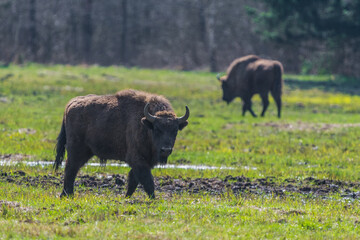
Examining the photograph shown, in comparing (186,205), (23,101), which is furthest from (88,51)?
(186,205)

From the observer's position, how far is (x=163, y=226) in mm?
7969

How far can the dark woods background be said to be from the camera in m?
50.5

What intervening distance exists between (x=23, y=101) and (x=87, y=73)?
11974 mm

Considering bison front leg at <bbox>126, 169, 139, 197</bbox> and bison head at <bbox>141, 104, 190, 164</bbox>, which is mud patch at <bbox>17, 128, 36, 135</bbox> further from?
bison head at <bbox>141, 104, 190, 164</bbox>

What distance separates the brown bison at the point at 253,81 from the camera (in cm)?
2623

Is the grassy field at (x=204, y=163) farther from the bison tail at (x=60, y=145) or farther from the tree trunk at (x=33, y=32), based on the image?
the tree trunk at (x=33, y=32)

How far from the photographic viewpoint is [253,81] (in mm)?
27031

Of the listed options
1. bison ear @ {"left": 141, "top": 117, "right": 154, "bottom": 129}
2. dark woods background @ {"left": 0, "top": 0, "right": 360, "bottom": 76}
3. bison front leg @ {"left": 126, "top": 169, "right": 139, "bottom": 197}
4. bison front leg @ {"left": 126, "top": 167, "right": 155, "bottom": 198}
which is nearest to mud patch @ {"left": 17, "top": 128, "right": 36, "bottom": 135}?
bison front leg @ {"left": 126, "top": 169, "right": 139, "bottom": 197}

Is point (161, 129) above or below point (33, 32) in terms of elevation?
below

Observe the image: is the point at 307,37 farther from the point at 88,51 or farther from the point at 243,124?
the point at 243,124

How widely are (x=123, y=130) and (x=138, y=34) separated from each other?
4094 centimetres

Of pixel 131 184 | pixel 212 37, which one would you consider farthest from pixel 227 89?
pixel 212 37

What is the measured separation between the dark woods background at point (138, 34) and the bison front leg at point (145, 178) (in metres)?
38.6

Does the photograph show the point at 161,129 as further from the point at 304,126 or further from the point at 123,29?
the point at 123,29
